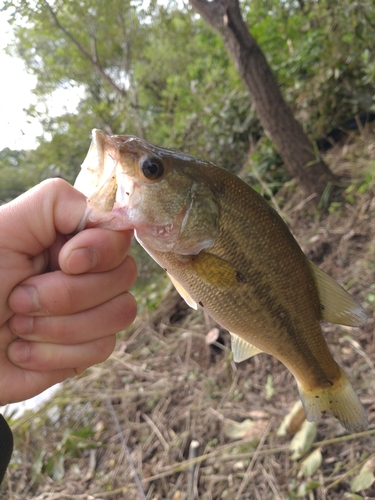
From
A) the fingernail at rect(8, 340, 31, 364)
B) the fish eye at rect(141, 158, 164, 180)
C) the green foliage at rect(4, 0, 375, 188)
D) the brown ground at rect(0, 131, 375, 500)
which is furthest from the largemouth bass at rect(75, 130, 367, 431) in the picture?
the green foliage at rect(4, 0, 375, 188)

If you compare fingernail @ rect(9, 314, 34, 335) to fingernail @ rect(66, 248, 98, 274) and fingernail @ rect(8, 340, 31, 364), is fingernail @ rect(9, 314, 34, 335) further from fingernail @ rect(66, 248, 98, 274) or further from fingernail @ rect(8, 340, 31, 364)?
fingernail @ rect(66, 248, 98, 274)

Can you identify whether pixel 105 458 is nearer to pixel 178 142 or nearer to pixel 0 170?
pixel 178 142

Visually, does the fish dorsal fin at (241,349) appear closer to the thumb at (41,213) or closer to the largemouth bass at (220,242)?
the largemouth bass at (220,242)

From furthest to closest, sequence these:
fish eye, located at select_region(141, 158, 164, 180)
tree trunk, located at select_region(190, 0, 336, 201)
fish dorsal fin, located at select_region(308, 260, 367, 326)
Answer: tree trunk, located at select_region(190, 0, 336, 201) → fish dorsal fin, located at select_region(308, 260, 367, 326) → fish eye, located at select_region(141, 158, 164, 180)

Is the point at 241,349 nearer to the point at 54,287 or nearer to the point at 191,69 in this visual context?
the point at 54,287

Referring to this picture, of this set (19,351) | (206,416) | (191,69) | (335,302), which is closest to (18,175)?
(191,69)

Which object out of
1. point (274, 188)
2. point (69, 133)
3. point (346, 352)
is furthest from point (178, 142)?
point (346, 352)
